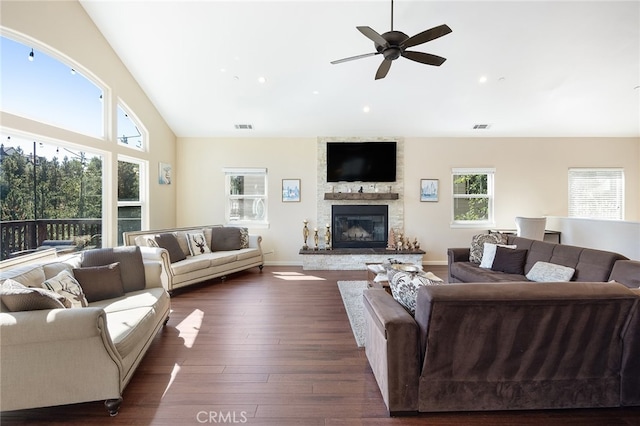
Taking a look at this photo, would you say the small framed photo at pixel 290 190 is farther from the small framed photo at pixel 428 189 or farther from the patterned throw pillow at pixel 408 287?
the patterned throw pillow at pixel 408 287

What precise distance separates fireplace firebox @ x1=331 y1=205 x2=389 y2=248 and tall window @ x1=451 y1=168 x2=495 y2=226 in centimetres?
165

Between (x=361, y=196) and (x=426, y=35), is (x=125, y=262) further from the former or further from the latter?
(x=361, y=196)

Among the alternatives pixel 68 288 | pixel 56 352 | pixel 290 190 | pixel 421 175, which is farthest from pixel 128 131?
pixel 421 175

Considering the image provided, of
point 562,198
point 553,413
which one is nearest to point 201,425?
point 553,413

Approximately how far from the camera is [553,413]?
1.87 m

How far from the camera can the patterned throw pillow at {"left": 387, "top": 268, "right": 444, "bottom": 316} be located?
80.7 inches

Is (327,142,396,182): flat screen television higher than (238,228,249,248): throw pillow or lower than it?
→ higher

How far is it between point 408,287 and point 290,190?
4592mm

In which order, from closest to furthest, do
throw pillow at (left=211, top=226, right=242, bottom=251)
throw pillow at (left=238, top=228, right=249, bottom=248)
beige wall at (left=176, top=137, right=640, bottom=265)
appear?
throw pillow at (left=211, top=226, right=242, bottom=251), throw pillow at (left=238, top=228, right=249, bottom=248), beige wall at (left=176, top=137, right=640, bottom=265)

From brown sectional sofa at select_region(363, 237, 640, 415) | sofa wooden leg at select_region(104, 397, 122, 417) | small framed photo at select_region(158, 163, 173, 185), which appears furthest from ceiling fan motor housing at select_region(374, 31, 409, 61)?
small framed photo at select_region(158, 163, 173, 185)

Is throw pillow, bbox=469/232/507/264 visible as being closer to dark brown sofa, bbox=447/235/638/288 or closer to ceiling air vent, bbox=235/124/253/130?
dark brown sofa, bbox=447/235/638/288

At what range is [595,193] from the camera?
629 centimetres

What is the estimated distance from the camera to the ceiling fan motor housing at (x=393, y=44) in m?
2.68

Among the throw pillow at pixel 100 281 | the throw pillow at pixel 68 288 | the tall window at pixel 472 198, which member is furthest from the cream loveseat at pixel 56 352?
the tall window at pixel 472 198
